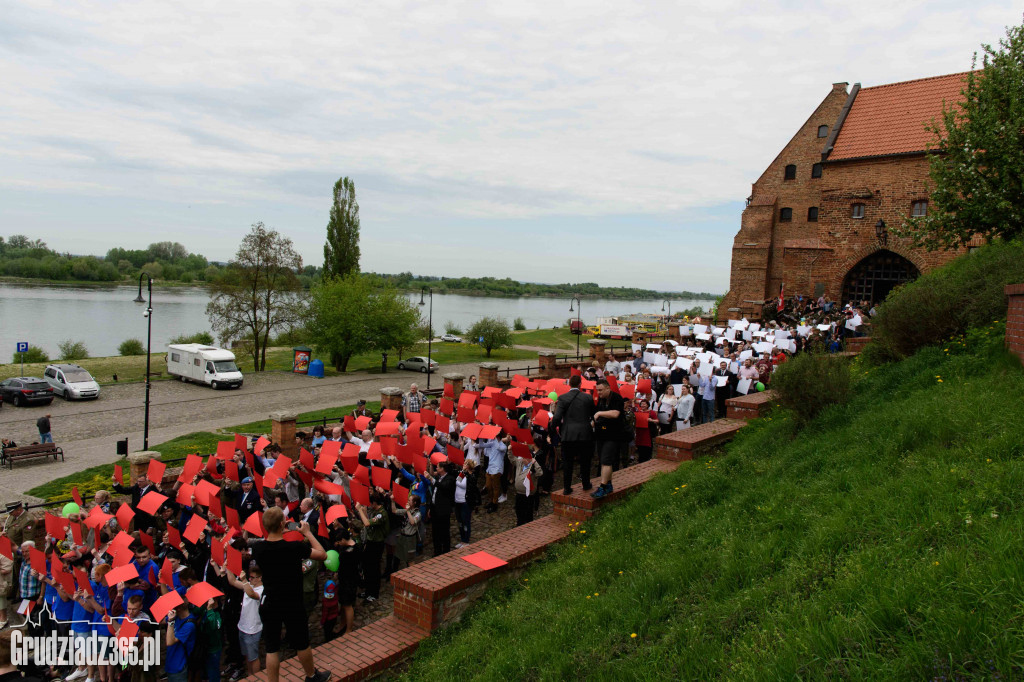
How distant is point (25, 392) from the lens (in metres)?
25.6

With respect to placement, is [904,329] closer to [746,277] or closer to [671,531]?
[671,531]

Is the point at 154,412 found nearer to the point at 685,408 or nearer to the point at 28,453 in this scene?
the point at 28,453

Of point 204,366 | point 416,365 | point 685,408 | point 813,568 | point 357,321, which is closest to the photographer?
point 813,568

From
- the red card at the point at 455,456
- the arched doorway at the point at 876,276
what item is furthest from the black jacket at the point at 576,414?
the arched doorway at the point at 876,276

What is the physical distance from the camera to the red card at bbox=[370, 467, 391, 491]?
8.16 meters

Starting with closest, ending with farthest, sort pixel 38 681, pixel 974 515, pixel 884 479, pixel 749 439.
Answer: pixel 974 515 < pixel 884 479 < pixel 38 681 < pixel 749 439

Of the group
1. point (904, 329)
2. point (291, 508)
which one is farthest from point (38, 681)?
point (904, 329)

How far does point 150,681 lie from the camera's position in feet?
21.1

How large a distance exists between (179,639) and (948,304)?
11.1m

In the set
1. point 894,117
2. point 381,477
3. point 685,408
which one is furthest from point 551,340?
point 381,477

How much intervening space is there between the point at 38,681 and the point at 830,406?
1040cm

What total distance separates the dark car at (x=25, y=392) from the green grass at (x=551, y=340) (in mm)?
34994

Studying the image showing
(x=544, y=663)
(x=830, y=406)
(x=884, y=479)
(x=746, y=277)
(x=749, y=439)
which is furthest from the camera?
(x=746, y=277)

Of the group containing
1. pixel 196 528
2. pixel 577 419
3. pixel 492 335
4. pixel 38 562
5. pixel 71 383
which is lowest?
pixel 71 383
